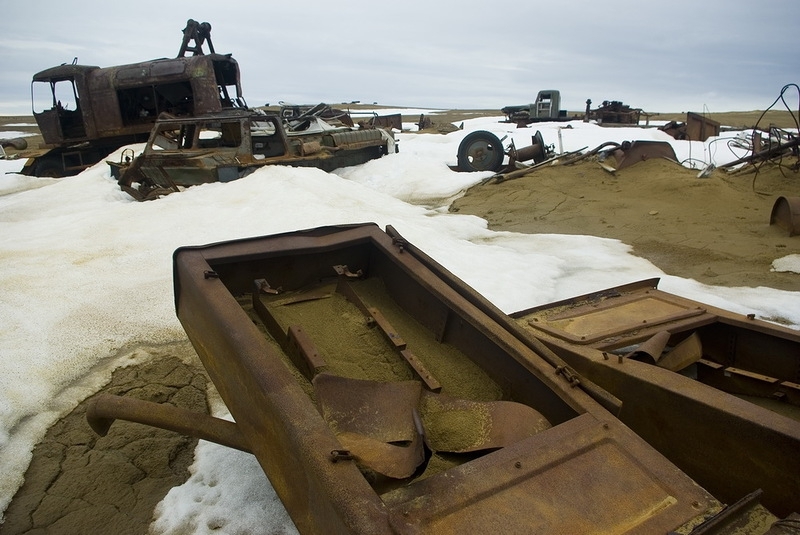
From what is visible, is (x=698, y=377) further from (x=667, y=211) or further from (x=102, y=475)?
(x=667, y=211)

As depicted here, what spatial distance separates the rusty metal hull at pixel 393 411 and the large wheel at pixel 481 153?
940 centimetres

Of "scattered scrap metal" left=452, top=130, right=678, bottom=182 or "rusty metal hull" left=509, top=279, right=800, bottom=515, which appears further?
"scattered scrap metal" left=452, top=130, right=678, bottom=182

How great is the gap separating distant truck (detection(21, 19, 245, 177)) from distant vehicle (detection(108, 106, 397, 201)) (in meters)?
1.03

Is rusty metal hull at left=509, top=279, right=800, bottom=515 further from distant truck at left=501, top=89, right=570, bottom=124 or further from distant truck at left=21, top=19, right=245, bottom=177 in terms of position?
distant truck at left=501, top=89, right=570, bottom=124

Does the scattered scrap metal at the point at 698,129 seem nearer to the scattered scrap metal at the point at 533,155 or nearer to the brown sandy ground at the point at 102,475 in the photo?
the scattered scrap metal at the point at 533,155

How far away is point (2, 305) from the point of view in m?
4.34

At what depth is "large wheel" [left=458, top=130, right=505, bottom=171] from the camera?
40.4 feet

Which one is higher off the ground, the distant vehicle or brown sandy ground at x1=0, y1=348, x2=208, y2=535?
the distant vehicle

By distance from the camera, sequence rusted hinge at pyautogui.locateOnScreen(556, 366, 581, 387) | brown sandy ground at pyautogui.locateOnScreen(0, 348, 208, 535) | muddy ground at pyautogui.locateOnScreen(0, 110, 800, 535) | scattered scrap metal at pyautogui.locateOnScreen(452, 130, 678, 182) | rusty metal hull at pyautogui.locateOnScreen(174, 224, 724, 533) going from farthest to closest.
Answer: scattered scrap metal at pyautogui.locateOnScreen(452, 130, 678, 182), muddy ground at pyautogui.locateOnScreen(0, 110, 800, 535), brown sandy ground at pyautogui.locateOnScreen(0, 348, 208, 535), rusted hinge at pyautogui.locateOnScreen(556, 366, 581, 387), rusty metal hull at pyautogui.locateOnScreen(174, 224, 724, 533)

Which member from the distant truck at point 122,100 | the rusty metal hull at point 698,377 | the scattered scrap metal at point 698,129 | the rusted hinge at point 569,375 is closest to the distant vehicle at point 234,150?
the distant truck at point 122,100

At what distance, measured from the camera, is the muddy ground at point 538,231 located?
2.60 metres

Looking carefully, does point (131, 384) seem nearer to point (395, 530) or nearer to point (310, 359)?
point (310, 359)

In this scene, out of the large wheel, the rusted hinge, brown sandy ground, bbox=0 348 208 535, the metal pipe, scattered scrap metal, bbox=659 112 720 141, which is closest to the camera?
the rusted hinge

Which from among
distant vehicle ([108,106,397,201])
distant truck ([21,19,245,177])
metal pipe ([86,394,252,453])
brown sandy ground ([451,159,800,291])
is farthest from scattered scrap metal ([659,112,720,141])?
metal pipe ([86,394,252,453])
